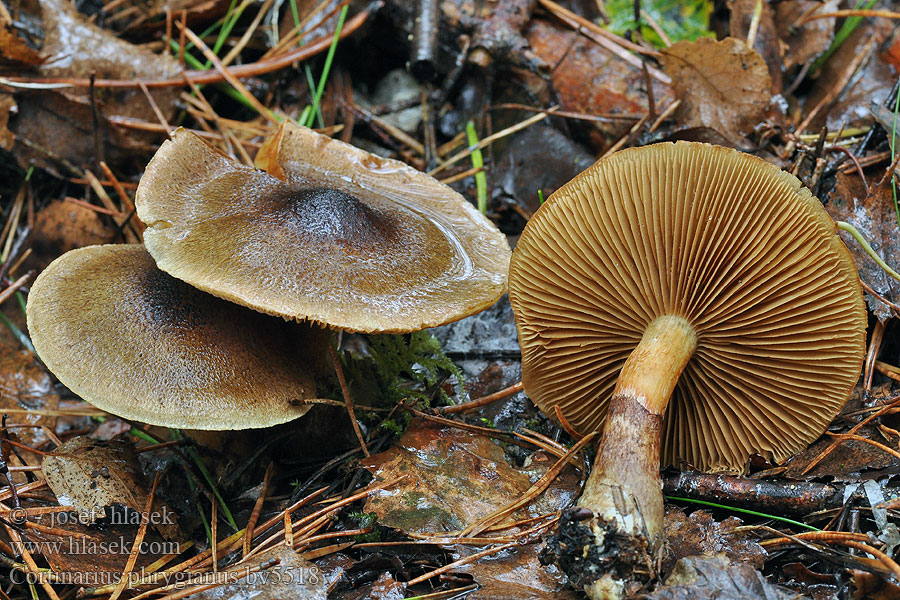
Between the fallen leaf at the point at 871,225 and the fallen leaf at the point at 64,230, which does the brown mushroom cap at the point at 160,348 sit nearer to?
the fallen leaf at the point at 64,230

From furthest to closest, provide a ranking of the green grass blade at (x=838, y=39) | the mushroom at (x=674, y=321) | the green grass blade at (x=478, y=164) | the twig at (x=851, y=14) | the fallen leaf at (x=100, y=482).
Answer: the green grass blade at (x=838, y=39) < the green grass blade at (x=478, y=164) < the twig at (x=851, y=14) < the fallen leaf at (x=100, y=482) < the mushroom at (x=674, y=321)

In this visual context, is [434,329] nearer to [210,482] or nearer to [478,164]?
[478,164]

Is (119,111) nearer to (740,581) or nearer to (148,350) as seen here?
(148,350)

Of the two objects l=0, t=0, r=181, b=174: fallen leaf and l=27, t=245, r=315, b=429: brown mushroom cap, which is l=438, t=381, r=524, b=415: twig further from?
l=0, t=0, r=181, b=174: fallen leaf

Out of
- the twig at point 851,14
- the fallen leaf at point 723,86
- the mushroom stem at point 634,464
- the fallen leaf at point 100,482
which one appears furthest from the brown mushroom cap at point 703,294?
the twig at point 851,14

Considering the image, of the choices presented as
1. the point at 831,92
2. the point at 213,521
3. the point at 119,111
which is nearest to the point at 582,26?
the point at 831,92

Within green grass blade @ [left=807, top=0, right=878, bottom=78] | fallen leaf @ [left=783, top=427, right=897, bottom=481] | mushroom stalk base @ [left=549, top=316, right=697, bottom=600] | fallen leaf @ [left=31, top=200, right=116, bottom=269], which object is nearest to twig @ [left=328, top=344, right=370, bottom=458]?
mushroom stalk base @ [left=549, top=316, right=697, bottom=600]

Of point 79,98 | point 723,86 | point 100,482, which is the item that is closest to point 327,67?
point 79,98
